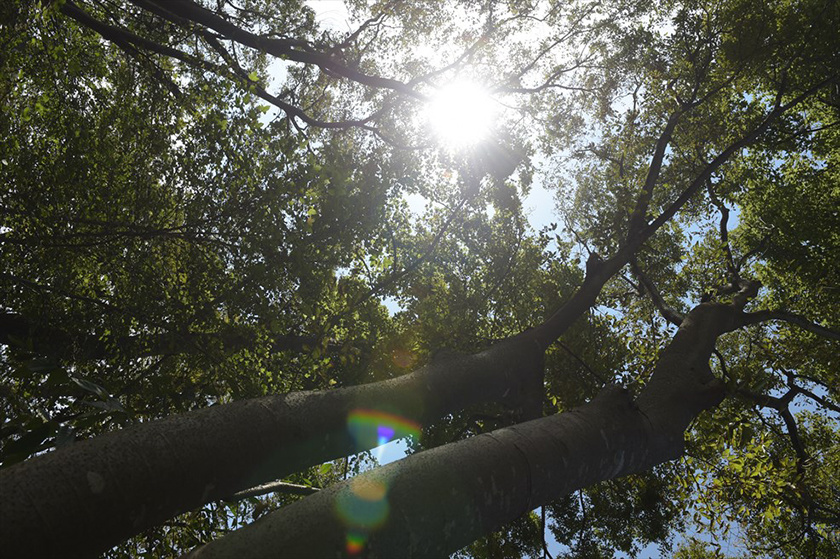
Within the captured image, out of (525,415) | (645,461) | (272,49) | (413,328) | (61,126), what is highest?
(272,49)

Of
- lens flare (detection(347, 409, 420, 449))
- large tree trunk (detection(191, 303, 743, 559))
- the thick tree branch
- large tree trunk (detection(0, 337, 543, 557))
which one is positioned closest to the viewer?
large tree trunk (detection(0, 337, 543, 557))

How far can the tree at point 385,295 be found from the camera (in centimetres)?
261

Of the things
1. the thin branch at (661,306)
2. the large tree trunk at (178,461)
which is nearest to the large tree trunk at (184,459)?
the large tree trunk at (178,461)

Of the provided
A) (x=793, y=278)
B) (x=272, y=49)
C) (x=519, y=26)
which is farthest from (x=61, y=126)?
(x=793, y=278)

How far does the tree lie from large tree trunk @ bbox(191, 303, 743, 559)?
18mm

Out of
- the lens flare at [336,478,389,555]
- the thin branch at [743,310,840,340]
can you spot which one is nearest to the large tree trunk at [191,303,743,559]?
the lens flare at [336,478,389,555]

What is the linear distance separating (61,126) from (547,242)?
8.41 m

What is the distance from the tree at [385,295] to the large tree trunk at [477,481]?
0.06 feet

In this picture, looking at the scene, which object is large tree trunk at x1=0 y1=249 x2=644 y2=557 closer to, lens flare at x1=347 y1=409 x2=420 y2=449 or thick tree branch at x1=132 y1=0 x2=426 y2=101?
lens flare at x1=347 y1=409 x2=420 y2=449

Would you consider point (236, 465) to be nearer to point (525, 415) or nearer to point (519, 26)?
point (525, 415)

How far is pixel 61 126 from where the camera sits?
606 cm

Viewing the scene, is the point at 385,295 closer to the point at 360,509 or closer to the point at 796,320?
the point at 360,509

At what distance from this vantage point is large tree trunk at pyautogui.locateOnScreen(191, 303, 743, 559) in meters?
2.12

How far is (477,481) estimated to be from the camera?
9.05 feet
